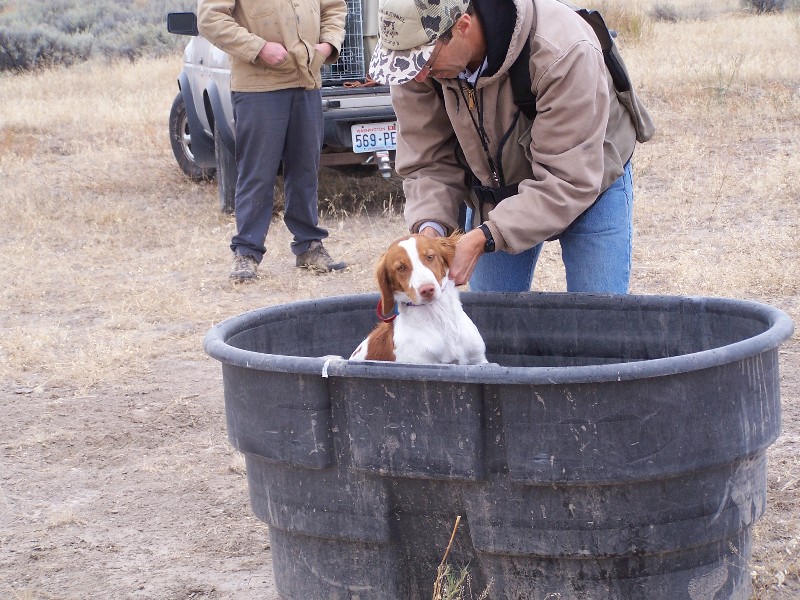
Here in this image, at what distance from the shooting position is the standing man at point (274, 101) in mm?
7207

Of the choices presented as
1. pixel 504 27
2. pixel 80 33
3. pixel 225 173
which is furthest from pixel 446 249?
pixel 80 33

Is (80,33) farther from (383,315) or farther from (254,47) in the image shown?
(383,315)

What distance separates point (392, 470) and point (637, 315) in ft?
3.79

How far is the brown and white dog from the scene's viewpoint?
3.32 metres

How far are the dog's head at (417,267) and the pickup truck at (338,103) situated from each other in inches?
191

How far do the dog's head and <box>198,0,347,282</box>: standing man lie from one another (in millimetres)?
4143

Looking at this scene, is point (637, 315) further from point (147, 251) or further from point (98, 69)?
point (98, 69)

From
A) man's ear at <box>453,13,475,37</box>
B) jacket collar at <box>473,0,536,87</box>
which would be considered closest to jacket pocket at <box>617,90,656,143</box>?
jacket collar at <box>473,0,536,87</box>

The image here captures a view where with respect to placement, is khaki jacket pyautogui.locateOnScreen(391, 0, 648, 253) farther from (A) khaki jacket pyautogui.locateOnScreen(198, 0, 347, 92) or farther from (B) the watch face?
(A) khaki jacket pyautogui.locateOnScreen(198, 0, 347, 92)

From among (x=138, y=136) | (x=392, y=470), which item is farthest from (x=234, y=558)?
(x=138, y=136)

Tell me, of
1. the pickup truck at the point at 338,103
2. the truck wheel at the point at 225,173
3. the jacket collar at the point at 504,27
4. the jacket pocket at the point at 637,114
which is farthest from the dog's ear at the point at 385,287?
the truck wheel at the point at 225,173

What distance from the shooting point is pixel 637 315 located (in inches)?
134

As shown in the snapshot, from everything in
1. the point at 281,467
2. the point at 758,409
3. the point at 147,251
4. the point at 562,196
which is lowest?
the point at 147,251

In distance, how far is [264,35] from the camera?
24.0ft
